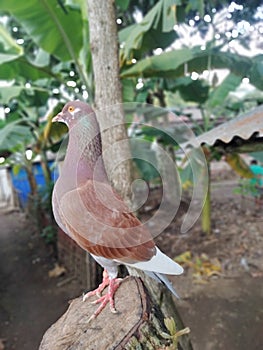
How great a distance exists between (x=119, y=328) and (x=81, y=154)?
1.72 ft

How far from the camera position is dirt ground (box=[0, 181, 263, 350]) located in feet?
8.18

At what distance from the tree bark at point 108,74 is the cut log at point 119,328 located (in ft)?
1.85

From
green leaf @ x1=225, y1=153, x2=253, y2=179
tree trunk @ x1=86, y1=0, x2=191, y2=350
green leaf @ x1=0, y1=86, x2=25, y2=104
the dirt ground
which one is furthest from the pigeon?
green leaf @ x1=225, y1=153, x2=253, y2=179

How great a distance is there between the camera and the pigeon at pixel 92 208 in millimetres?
821

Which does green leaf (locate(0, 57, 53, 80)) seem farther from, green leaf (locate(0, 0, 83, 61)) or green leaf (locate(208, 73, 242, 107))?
green leaf (locate(208, 73, 242, 107))

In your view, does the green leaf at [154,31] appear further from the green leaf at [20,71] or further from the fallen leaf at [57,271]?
the fallen leaf at [57,271]

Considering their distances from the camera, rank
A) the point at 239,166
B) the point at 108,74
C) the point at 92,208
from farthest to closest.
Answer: the point at 239,166
the point at 108,74
the point at 92,208

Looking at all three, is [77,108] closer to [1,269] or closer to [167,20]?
[167,20]

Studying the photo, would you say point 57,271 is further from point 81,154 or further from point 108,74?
point 81,154

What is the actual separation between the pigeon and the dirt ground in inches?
70.7

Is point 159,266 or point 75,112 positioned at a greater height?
point 75,112

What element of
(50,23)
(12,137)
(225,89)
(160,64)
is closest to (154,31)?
(160,64)

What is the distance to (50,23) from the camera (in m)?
2.57

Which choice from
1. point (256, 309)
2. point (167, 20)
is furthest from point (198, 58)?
point (256, 309)
